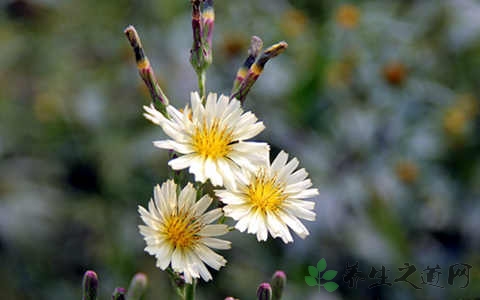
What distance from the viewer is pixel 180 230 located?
1.33 m

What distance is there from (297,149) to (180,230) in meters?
1.55

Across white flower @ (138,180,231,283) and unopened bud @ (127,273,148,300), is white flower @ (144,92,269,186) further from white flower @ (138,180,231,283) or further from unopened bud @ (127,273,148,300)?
unopened bud @ (127,273,148,300)

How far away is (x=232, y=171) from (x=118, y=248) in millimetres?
1719

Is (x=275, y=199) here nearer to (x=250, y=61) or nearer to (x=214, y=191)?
(x=214, y=191)

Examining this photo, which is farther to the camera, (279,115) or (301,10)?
(301,10)

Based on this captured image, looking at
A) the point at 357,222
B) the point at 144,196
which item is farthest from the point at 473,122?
the point at 144,196

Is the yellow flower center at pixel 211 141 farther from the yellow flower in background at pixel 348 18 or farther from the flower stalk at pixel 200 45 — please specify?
the yellow flower in background at pixel 348 18

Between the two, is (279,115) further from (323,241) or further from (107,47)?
(107,47)

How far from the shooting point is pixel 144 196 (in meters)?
3.05

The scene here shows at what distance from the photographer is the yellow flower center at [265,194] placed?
140 centimetres

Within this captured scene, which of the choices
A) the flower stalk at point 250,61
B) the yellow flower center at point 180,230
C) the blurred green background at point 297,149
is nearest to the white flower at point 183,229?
the yellow flower center at point 180,230

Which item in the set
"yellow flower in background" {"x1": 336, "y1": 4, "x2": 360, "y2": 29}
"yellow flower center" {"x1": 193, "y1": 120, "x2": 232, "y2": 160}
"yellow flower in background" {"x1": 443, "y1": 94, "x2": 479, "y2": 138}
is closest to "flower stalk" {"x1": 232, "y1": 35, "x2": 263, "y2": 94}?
"yellow flower center" {"x1": 193, "y1": 120, "x2": 232, "y2": 160}

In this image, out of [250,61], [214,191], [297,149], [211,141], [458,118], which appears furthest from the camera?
[458,118]

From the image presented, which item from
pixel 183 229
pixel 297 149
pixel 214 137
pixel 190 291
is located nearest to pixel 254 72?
pixel 214 137
